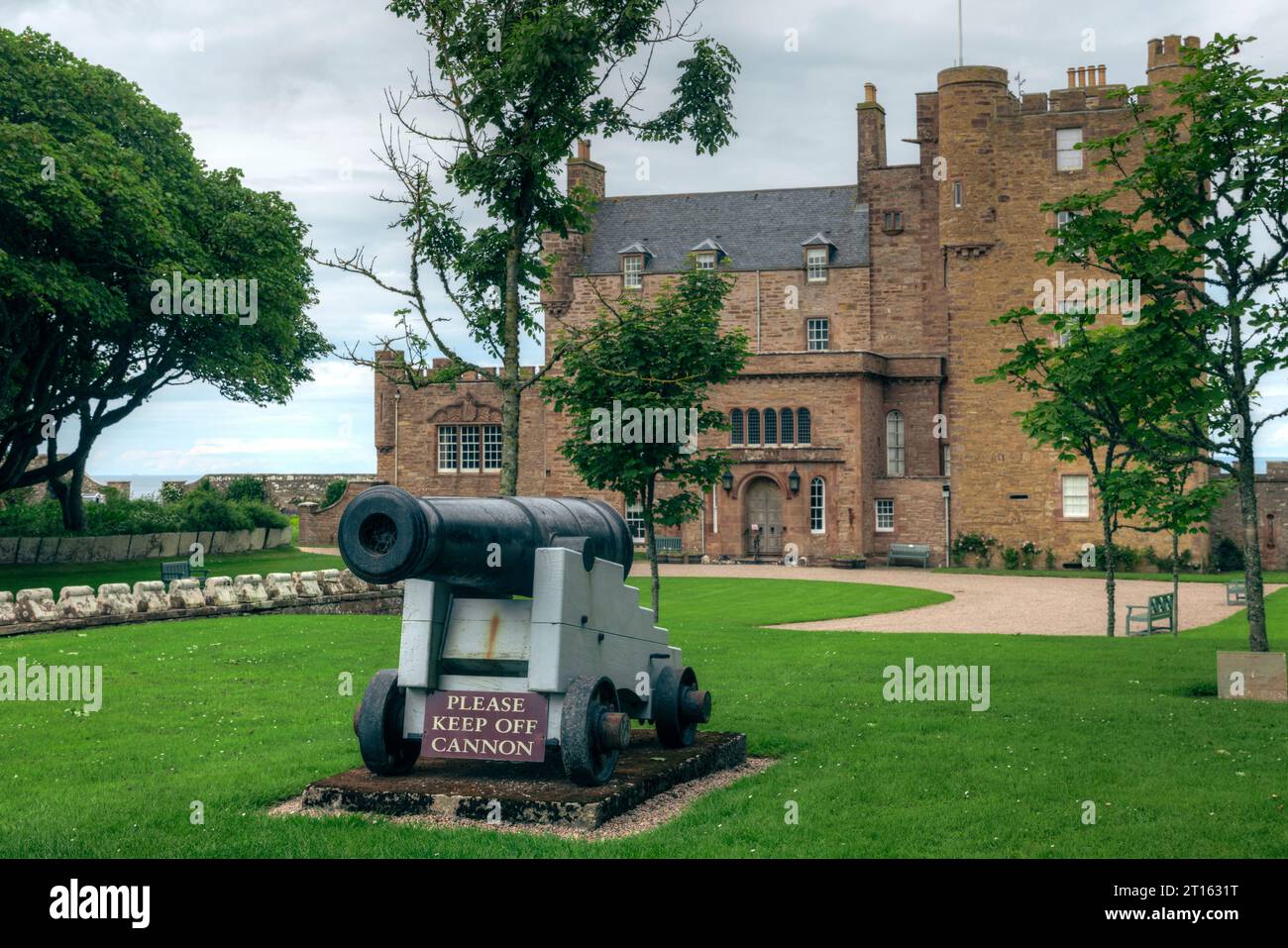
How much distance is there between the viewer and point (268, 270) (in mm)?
34062

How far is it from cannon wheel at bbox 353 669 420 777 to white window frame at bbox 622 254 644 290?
4663 cm

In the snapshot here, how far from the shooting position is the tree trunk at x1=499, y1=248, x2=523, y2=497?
1345 cm

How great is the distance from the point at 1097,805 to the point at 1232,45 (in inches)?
380

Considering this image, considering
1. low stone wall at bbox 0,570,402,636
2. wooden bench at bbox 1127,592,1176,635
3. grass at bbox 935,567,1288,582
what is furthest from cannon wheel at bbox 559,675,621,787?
grass at bbox 935,567,1288,582

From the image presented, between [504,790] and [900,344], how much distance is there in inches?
1789

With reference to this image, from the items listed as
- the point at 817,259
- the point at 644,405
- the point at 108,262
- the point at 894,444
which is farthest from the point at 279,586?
the point at 817,259

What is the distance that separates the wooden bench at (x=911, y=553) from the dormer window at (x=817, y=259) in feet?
40.8

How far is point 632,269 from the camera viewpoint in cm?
5469

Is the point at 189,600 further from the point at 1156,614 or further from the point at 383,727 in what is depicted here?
the point at 1156,614

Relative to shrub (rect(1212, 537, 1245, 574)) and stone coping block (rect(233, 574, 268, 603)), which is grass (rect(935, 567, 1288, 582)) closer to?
shrub (rect(1212, 537, 1245, 574))
